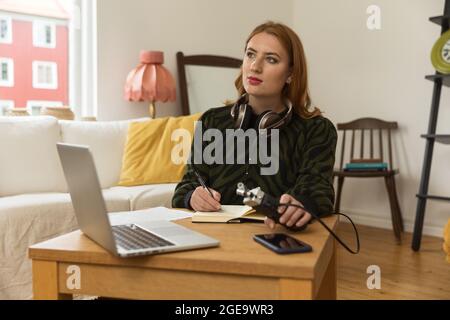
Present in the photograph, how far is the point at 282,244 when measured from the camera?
0.91 meters

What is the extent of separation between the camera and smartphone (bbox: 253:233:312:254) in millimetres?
882

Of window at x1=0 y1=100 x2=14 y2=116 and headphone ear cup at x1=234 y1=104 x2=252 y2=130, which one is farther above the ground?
headphone ear cup at x1=234 y1=104 x2=252 y2=130

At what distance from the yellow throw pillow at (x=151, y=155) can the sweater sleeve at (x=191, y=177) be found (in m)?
1.37

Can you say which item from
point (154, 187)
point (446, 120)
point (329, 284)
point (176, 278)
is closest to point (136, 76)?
point (154, 187)

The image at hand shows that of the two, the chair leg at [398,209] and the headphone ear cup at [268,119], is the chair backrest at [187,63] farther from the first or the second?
the headphone ear cup at [268,119]

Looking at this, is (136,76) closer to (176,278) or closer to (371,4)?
(371,4)

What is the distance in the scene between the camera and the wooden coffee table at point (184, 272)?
83 cm

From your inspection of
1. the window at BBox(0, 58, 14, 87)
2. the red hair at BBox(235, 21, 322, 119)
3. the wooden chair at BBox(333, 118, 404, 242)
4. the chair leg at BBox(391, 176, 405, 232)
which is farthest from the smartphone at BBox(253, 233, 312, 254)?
the window at BBox(0, 58, 14, 87)

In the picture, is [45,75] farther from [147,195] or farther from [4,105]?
[147,195]

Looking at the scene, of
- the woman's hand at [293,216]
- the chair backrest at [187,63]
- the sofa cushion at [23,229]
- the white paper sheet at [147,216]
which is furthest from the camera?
the chair backrest at [187,63]

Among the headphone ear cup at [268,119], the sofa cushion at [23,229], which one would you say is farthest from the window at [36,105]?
the headphone ear cup at [268,119]

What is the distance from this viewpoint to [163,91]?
3.45 meters

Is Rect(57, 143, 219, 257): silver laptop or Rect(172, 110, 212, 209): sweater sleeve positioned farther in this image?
Rect(172, 110, 212, 209): sweater sleeve

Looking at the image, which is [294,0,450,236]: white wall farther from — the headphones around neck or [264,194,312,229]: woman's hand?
[264,194,312,229]: woman's hand
